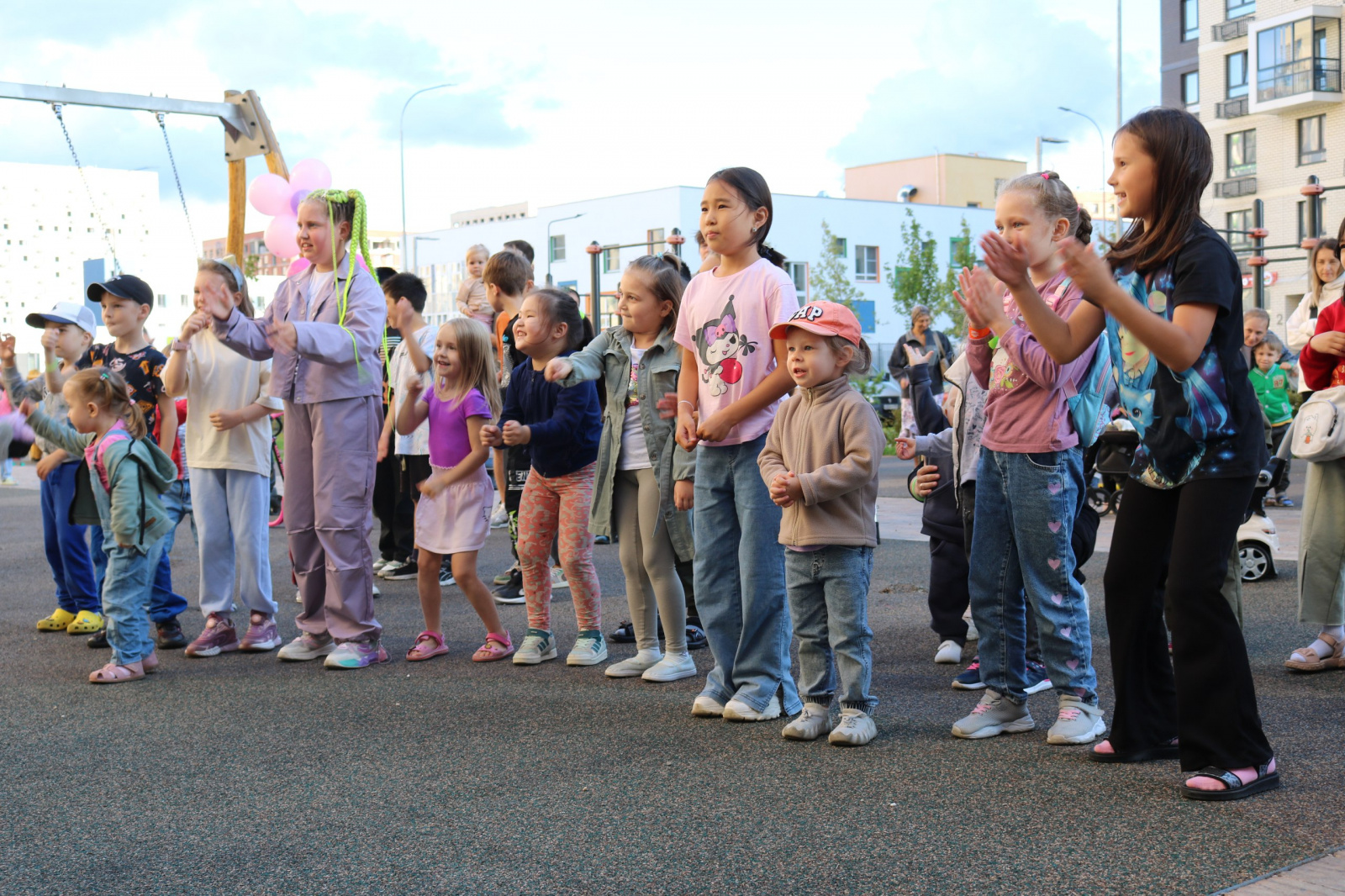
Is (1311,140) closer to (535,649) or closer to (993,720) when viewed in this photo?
(535,649)

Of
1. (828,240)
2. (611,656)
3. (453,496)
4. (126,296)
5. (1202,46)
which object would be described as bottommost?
(611,656)

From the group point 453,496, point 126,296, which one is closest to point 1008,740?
point 453,496

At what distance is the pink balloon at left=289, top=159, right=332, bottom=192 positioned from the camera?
31.6 feet

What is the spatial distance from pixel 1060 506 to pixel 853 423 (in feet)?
2.41

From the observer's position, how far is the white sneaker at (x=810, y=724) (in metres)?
4.46

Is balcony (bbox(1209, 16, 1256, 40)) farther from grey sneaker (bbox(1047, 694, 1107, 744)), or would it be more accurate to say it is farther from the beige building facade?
grey sneaker (bbox(1047, 694, 1107, 744))

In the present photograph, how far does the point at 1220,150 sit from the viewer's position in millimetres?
46844

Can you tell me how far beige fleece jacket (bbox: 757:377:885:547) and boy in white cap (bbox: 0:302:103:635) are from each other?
4476 mm

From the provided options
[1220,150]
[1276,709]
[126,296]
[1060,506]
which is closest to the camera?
[1060,506]

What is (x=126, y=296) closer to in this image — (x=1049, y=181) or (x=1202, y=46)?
(x=1049, y=181)

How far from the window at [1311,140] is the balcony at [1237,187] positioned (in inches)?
69.9

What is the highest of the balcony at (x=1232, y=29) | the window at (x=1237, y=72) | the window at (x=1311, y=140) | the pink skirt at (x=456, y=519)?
the balcony at (x=1232, y=29)

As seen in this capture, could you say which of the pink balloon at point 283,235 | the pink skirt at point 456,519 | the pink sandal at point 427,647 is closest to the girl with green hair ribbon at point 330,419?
the pink sandal at point 427,647

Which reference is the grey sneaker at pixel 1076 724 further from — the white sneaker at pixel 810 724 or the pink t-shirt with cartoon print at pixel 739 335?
the pink t-shirt with cartoon print at pixel 739 335
